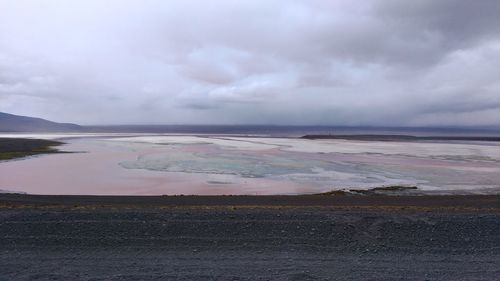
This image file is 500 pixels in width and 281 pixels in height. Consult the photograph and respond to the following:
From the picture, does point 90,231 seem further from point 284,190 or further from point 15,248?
point 284,190

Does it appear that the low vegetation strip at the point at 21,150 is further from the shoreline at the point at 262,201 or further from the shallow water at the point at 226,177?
the shoreline at the point at 262,201

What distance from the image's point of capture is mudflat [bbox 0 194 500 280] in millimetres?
7172

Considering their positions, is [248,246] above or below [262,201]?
above

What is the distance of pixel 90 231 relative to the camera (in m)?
9.67

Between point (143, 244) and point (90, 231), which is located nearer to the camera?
point (143, 244)

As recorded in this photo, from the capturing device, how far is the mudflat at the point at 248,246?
717 centimetres

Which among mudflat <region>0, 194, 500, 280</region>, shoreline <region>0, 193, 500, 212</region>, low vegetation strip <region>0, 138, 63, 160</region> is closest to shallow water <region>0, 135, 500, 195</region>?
shoreline <region>0, 193, 500, 212</region>

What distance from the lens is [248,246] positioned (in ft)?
28.7

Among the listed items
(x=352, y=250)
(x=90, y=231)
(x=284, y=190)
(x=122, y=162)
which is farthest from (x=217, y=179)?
(x=352, y=250)

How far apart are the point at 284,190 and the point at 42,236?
14.6 metres

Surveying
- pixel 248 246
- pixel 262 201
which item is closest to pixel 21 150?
pixel 262 201

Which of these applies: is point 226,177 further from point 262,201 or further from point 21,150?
point 21,150

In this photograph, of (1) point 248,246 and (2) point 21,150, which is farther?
(2) point 21,150

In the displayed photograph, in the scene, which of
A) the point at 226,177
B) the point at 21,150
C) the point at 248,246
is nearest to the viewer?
the point at 248,246
